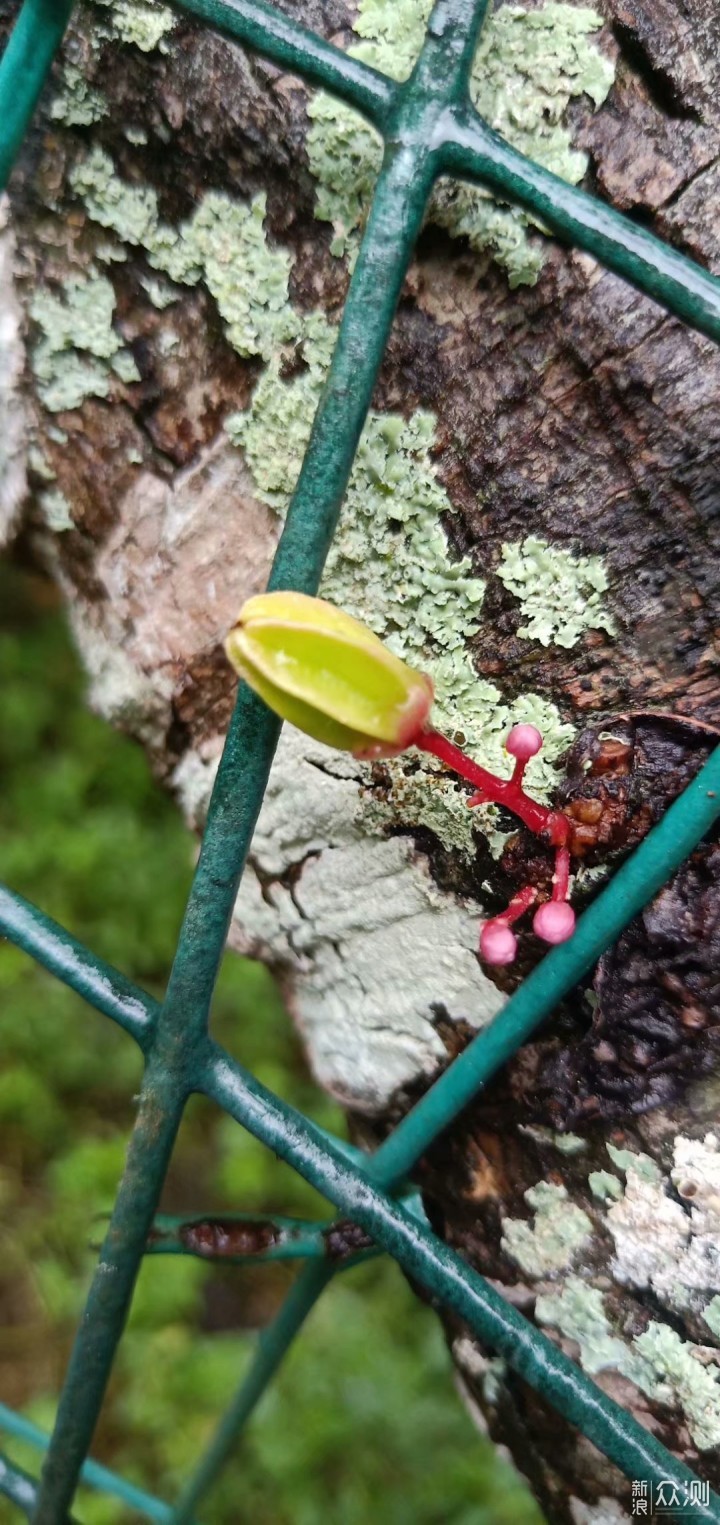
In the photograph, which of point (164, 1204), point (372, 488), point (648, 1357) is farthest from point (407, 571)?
point (164, 1204)

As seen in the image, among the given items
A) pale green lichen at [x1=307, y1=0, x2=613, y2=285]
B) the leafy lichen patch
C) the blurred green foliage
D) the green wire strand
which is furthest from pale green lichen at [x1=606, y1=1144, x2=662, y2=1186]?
the blurred green foliage

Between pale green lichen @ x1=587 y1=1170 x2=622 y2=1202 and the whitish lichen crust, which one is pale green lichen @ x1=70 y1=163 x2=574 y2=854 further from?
pale green lichen @ x1=587 y1=1170 x2=622 y2=1202

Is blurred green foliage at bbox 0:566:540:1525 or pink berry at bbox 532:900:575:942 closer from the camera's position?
pink berry at bbox 532:900:575:942

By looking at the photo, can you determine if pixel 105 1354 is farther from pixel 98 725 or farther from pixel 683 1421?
pixel 98 725

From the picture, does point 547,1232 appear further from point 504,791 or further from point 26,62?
point 26,62

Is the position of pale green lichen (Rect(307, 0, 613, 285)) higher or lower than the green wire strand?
higher

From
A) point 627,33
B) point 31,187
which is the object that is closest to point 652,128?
point 627,33
